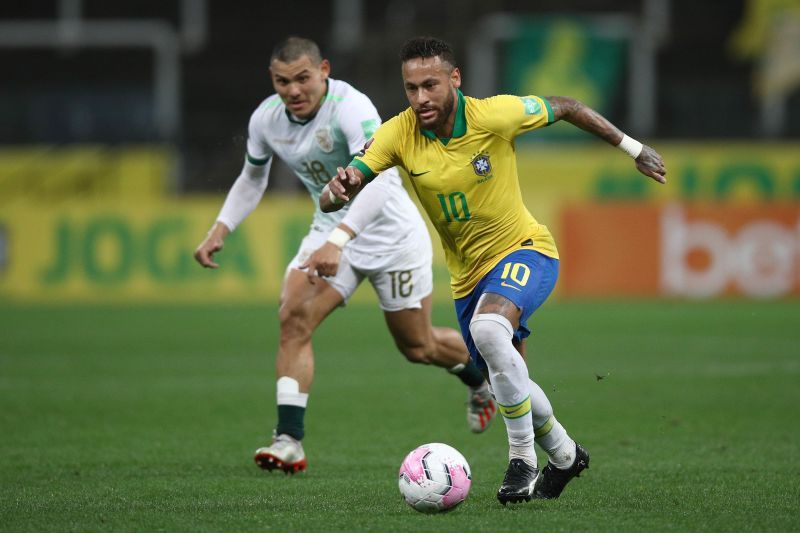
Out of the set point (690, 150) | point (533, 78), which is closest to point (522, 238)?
point (690, 150)

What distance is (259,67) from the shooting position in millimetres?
30031

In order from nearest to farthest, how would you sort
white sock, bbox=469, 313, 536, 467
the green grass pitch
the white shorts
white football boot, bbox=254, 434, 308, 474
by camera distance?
the green grass pitch → white sock, bbox=469, 313, 536, 467 → white football boot, bbox=254, 434, 308, 474 → the white shorts

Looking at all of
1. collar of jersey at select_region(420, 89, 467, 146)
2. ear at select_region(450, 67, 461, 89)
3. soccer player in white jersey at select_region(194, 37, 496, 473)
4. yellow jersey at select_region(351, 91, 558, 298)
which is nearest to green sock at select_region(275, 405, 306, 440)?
soccer player in white jersey at select_region(194, 37, 496, 473)

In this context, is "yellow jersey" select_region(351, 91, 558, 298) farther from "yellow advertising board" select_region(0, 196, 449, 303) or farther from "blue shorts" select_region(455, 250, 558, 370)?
"yellow advertising board" select_region(0, 196, 449, 303)

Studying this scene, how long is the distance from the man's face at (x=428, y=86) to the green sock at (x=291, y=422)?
2.06 m

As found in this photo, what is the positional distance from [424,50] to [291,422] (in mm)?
2355

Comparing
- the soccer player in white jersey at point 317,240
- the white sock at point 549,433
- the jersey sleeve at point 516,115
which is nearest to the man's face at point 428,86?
the jersey sleeve at point 516,115

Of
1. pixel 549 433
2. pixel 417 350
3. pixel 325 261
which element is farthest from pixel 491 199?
pixel 417 350

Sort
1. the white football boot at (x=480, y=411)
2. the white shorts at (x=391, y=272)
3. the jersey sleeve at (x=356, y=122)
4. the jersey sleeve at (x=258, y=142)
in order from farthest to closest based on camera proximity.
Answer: the white football boot at (x=480, y=411) → the white shorts at (x=391, y=272) → the jersey sleeve at (x=258, y=142) → the jersey sleeve at (x=356, y=122)

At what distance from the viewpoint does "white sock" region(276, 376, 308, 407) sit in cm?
770

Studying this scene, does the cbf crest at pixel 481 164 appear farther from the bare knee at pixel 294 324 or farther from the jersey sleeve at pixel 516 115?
the bare knee at pixel 294 324

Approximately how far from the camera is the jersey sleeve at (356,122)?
303 inches

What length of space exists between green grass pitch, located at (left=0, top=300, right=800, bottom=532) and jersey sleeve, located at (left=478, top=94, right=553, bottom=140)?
1.79 m

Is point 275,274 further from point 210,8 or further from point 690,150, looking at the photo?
point 210,8
